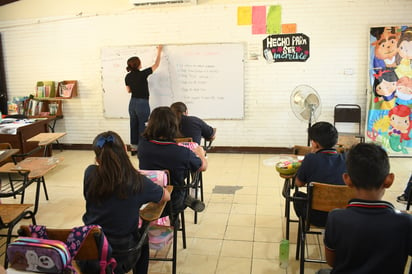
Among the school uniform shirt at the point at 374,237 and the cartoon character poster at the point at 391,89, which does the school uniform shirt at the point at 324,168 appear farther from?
the cartoon character poster at the point at 391,89

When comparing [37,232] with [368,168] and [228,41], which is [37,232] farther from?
[228,41]

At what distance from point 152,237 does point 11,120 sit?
3.77 m

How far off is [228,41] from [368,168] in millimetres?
4622

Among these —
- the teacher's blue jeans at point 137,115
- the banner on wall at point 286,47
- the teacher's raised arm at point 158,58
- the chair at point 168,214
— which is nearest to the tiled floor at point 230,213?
the chair at point 168,214

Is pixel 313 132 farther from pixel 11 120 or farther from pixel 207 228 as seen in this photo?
pixel 11 120

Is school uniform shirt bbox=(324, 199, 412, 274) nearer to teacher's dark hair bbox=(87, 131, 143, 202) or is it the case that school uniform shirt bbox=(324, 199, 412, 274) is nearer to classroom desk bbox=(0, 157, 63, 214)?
Answer: teacher's dark hair bbox=(87, 131, 143, 202)

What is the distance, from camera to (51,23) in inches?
253

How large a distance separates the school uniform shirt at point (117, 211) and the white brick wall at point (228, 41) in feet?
13.8

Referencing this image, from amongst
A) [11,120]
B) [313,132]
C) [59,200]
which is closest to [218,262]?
[313,132]

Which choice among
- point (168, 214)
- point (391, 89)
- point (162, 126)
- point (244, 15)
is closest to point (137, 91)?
point (244, 15)

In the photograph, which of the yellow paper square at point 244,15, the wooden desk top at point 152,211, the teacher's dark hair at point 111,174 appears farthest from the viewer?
the yellow paper square at point 244,15

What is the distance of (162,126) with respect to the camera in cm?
276

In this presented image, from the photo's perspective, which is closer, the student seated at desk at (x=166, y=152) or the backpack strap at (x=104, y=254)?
the backpack strap at (x=104, y=254)

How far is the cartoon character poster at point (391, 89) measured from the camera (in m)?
5.42
